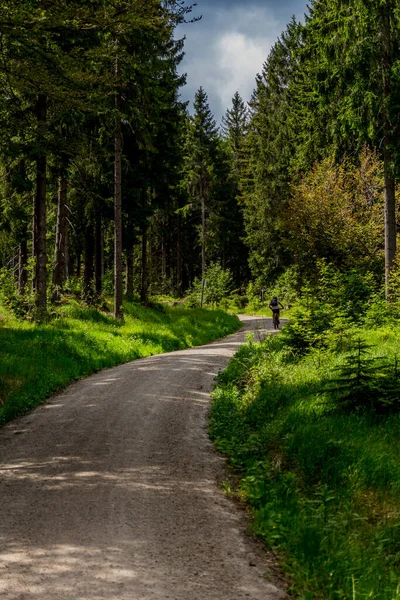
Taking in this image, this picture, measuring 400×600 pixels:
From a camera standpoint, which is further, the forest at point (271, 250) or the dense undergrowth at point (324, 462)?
the forest at point (271, 250)

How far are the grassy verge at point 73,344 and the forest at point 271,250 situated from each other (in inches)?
4.0

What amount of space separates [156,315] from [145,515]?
19.3m

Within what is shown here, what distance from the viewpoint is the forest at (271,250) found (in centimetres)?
513

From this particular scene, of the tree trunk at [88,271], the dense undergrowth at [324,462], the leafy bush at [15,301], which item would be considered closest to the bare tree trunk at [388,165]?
the dense undergrowth at [324,462]

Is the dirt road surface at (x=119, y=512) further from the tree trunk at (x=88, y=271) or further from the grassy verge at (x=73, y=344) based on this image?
the tree trunk at (x=88, y=271)

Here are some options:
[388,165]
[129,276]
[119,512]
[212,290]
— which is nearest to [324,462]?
[119,512]

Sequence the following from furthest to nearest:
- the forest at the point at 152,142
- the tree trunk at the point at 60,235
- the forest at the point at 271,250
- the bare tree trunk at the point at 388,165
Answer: the tree trunk at the point at 60,235, the bare tree trunk at the point at 388,165, the forest at the point at 152,142, the forest at the point at 271,250

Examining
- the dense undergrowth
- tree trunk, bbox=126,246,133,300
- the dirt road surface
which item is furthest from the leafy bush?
tree trunk, bbox=126,246,133,300

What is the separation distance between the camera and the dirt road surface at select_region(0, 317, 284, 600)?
12.2 ft

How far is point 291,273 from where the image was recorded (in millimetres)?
39906

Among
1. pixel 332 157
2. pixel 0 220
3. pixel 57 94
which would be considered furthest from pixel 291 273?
pixel 57 94

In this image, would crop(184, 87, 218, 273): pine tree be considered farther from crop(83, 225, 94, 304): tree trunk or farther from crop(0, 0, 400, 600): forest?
crop(83, 225, 94, 304): tree trunk

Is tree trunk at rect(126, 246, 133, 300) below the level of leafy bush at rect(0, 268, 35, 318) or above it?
above

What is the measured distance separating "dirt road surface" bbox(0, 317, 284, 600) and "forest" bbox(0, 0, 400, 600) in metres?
0.46
